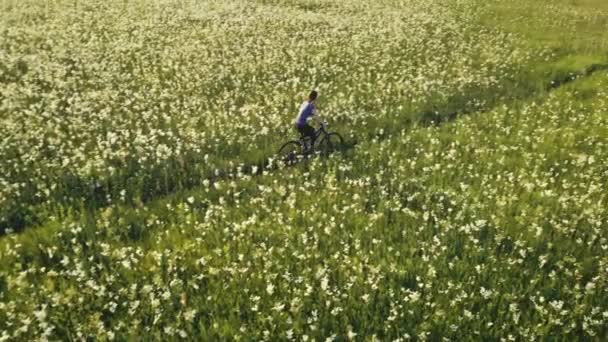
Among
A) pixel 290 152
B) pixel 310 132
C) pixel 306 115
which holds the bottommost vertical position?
pixel 290 152

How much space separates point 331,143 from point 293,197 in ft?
13.9

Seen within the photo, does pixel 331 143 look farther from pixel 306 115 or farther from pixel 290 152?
pixel 306 115

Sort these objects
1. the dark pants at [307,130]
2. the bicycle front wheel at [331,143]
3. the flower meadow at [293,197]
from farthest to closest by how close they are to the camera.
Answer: the bicycle front wheel at [331,143] < the dark pants at [307,130] < the flower meadow at [293,197]

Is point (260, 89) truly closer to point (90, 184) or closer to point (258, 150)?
point (258, 150)

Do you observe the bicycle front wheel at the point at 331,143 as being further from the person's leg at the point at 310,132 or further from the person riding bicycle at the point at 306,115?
the person riding bicycle at the point at 306,115

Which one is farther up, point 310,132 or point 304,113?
point 304,113

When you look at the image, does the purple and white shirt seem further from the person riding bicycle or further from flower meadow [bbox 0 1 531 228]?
flower meadow [bbox 0 1 531 228]

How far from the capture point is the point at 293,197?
12.2m

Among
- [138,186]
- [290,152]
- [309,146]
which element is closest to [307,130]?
[309,146]

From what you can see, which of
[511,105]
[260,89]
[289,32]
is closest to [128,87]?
[260,89]

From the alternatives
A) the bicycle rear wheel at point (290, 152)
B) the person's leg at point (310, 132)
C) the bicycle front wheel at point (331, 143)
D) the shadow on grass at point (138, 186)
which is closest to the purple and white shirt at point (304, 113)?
the person's leg at point (310, 132)

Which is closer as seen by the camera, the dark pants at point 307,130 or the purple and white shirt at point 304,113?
the purple and white shirt at point 304,113

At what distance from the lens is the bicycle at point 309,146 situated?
15.2 meters

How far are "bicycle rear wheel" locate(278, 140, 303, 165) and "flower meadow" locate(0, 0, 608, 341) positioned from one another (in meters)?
0.48
